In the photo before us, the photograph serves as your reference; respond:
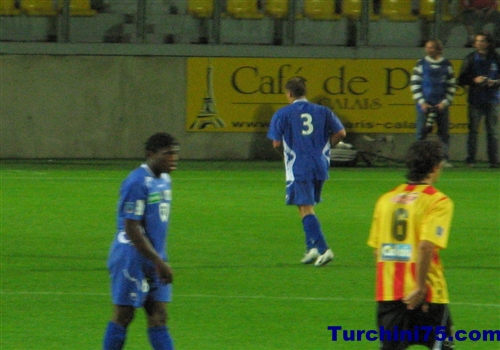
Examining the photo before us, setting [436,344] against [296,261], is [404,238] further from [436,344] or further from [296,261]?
[296,261]

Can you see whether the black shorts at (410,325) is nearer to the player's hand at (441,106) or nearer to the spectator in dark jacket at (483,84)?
the player's hand at (441,106)

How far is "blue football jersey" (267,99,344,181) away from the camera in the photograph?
428 inches

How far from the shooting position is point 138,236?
21.4 feet

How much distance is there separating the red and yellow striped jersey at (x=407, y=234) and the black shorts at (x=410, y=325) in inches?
2.3

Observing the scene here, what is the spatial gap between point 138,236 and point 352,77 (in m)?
15.4

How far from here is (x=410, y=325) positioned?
5684mm

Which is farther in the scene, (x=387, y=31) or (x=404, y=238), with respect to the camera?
(x=387, y=31)

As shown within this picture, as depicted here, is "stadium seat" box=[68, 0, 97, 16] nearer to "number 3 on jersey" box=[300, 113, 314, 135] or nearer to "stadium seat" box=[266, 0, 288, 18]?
"stadium seat" box=[266, 0, 288, 18]

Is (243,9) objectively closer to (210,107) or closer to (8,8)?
(210,107)

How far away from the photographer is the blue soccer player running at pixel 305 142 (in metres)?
10.8

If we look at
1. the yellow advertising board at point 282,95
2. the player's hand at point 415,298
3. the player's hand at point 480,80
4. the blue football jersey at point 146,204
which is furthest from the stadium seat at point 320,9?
the player's hand at point 415,298

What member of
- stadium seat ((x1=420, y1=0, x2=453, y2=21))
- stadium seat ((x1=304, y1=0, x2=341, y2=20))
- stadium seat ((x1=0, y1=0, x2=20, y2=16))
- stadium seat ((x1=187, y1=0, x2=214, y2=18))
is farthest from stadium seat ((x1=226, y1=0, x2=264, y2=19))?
stadium seat ((x1=0, y1=0, x2=20, y2=16))

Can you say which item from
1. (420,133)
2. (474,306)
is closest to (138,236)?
(474,306)

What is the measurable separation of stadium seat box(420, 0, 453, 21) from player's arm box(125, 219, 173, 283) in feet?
54.3
